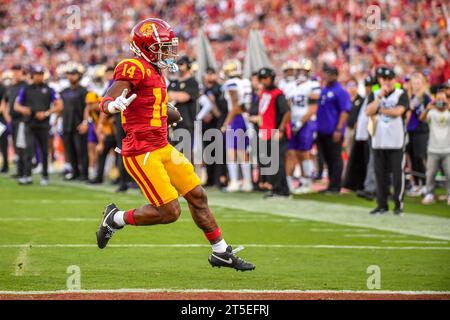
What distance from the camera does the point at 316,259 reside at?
9766 mm

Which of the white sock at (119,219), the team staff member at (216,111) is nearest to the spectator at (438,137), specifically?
the team staff member at (216,111)

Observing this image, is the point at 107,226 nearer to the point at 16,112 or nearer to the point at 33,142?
the point at 33,142

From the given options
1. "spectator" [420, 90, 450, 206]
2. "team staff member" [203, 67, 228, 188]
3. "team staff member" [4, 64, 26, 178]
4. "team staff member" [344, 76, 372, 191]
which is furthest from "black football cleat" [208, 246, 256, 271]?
"team staff member" [4, 64, 26, 178]

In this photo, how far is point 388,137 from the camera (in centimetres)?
1362

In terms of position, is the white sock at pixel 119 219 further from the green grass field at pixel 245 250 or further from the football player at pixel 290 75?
the football player at pixel 290 75

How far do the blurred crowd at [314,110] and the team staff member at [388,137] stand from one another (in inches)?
0.6

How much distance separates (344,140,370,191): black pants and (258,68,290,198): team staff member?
45.4 inches

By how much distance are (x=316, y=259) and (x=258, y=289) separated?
178 centimetres

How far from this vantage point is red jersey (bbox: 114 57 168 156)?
8633mm

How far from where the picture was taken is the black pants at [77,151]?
19.7m

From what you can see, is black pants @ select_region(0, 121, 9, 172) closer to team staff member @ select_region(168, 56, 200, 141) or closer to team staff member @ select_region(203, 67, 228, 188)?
team staff member @ select_region(203, 67, 228, 188)
